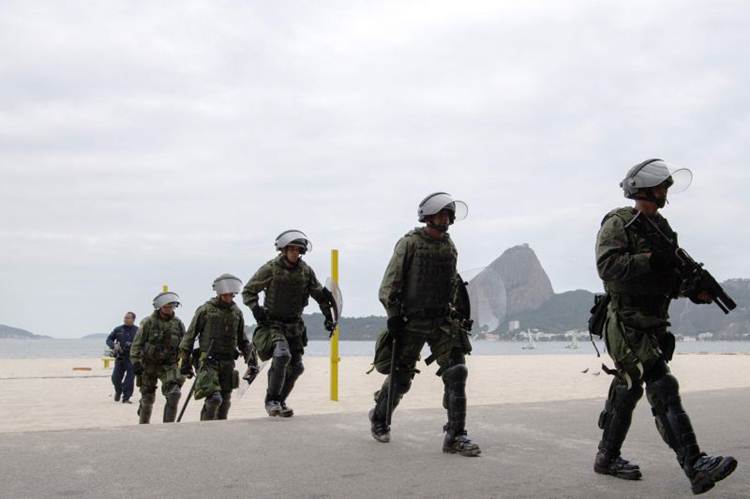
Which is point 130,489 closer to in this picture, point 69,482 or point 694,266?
point 69,482

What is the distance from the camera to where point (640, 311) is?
17.0 feet

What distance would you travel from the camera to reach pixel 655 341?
5.16 metres

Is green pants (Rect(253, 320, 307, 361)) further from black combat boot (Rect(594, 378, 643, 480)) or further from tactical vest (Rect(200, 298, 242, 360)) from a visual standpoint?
black combat boot (Rect(594, 378, 643, 480))

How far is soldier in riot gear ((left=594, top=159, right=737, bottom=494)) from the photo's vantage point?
4.97m

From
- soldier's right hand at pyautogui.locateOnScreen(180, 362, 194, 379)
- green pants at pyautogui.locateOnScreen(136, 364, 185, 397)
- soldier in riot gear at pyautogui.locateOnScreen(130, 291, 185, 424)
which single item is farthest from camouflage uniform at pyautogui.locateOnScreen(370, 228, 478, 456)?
soldier in riot gear at pyautogui.locateOnScreen(130, 291, 185, 424)

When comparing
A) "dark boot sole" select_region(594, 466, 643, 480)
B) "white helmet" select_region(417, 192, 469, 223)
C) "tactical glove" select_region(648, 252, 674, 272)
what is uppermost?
"white helmet" select_region(417, 192, 469, 223)

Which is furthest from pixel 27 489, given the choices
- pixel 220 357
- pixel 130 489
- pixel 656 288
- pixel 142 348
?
pixel 142 348

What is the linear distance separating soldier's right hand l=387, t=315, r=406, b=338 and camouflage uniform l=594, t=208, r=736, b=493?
6.05ft

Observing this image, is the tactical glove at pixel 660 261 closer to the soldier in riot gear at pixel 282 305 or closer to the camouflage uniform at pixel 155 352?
the soldier in riot gear at pixel 282 305

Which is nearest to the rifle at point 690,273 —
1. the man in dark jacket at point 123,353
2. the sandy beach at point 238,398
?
the sandy beach at point 238,398

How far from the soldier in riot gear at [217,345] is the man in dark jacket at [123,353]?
265 inches

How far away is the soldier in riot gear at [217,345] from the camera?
10180 mm

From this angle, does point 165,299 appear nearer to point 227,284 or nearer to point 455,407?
point 227,284

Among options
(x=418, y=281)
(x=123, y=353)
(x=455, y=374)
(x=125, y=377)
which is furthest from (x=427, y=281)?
(x=125, y=377)
